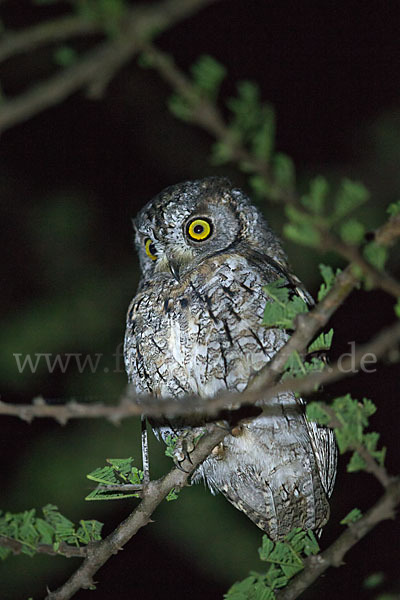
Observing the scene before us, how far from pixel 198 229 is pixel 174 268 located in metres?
0.20

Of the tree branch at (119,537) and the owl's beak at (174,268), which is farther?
the owl's beak at (174,268)

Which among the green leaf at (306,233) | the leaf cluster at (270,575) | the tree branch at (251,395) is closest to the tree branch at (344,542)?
the leaf cluster at (270,575)

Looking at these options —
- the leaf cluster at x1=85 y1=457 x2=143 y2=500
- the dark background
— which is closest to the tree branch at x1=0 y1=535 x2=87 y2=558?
the leaf cluster at x1=85 y1=457 x2=143 y2=500

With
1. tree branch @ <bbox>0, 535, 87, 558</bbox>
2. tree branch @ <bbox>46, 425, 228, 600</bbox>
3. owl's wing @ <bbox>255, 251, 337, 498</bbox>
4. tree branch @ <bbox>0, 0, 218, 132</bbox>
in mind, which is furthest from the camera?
owl's wing @ <bbox>255, 251, 337, 498</bbox>

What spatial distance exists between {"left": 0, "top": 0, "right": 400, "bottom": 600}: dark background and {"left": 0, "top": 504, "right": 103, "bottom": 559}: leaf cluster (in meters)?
2.13

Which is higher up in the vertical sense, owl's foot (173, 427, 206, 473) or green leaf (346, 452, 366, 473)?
owl's foot (173, 427, 206, 473)

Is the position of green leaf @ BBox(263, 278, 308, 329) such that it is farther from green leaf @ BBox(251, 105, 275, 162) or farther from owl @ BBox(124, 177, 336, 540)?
owl @ BBox(124, 177, 336, 540)

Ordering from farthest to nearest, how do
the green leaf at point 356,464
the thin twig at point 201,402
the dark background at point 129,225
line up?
the dark background at point 129,225 < the green leaf at point 356,464 < the thin twig at point 201,402

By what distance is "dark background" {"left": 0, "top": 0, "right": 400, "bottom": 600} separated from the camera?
371cm

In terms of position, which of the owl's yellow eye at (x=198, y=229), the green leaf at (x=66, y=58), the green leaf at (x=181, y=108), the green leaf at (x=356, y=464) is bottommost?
the green leaf at (x=356, y=464)

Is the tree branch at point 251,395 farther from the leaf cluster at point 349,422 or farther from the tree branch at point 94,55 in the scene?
the tree branch at point 94,55

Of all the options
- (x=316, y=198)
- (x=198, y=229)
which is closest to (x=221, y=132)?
(x=316, y=198)

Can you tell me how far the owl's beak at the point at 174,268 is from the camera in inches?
86.7

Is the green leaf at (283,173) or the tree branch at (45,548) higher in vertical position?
the green leaf at (283,173)
